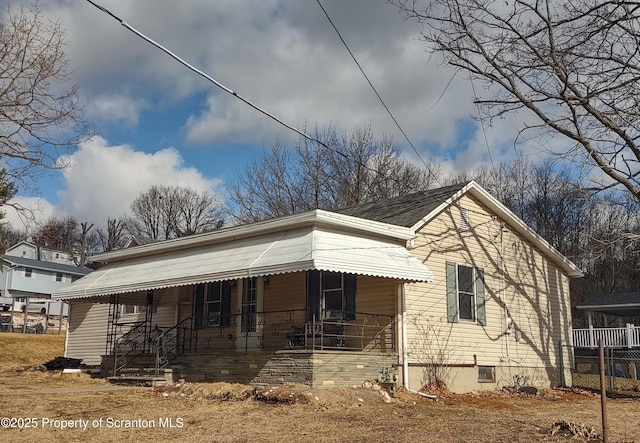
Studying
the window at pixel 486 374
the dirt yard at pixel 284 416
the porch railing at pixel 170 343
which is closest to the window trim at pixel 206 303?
the porch railing at pixel 170 343

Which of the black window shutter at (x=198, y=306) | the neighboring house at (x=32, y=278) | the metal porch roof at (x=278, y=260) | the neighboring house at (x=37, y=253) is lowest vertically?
the black window shutter at (x=198, y=306)

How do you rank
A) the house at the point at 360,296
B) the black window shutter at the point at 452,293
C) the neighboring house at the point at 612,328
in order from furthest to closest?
the neighboring house at the point at 612,328, the black window shutter at the point at 452,293, the house at the point at 360,296

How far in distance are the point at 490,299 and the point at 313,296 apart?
20.8 feet

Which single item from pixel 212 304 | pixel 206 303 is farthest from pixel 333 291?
pixel 206 303

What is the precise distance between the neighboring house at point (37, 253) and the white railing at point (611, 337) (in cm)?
5390

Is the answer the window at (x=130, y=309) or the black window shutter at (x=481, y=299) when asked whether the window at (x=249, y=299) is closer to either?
the black window shutter at (x=481, y=299)

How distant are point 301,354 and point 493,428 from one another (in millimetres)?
4588

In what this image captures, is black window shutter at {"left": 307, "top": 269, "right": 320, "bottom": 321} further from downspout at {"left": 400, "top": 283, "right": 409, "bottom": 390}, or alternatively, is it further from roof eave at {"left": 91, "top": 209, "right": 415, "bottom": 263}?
downspout at {"left": 400, "top": 283, "right": 409, "bottom": 390}

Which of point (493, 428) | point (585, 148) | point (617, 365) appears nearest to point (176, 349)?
point (493, 428)

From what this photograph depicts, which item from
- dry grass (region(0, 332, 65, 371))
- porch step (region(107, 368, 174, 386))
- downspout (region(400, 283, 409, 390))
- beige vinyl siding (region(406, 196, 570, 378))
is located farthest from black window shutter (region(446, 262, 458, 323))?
dry grass (region(0, 332, 65, 371))

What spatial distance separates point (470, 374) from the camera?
16.7 meters

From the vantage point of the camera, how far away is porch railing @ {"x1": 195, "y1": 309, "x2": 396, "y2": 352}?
1478 cm

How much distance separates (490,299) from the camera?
715 inches

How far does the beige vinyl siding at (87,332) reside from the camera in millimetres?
22812
